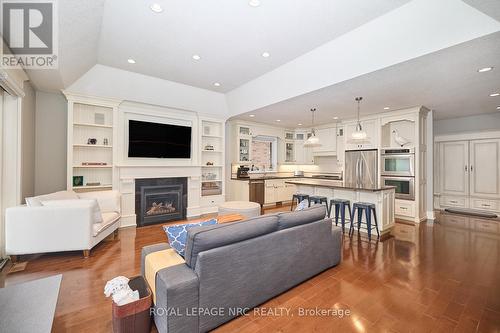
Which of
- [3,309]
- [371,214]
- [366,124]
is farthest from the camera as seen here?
[366,124]

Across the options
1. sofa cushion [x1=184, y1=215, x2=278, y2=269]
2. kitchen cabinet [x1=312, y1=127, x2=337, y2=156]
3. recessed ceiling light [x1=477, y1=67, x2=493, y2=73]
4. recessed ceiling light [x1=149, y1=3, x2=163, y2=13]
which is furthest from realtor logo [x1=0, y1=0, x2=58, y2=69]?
kitchen cabinet [x1=312, y1=127, x2=337, y2=156]

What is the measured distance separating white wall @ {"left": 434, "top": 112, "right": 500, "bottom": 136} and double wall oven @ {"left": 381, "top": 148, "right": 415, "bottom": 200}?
2.38 m

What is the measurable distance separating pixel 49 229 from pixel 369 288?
401 cm

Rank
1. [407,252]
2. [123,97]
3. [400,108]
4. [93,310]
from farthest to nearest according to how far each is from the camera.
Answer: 1. [400,108]
2. [123,97]
3. [407,252]
4. [93,310]

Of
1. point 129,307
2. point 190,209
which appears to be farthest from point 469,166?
point 129,307

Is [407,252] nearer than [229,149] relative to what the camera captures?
Yes

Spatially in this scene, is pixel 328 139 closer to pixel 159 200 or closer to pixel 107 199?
pixel 159 200

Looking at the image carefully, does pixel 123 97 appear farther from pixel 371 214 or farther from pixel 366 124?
pixel 366 124

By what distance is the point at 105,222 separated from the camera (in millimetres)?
3441

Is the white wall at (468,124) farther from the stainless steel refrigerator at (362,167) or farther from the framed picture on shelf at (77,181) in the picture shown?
the framed picture on shelf at (77,181)

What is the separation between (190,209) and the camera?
546 centimetres

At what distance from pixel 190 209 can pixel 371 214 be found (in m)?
4.03

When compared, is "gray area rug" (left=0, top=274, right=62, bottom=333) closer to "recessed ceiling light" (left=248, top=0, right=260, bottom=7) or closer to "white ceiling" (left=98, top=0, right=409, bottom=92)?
"white ceiling" (left=98, top=0, right=409, bottom=92)

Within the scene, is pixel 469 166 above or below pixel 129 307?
above
